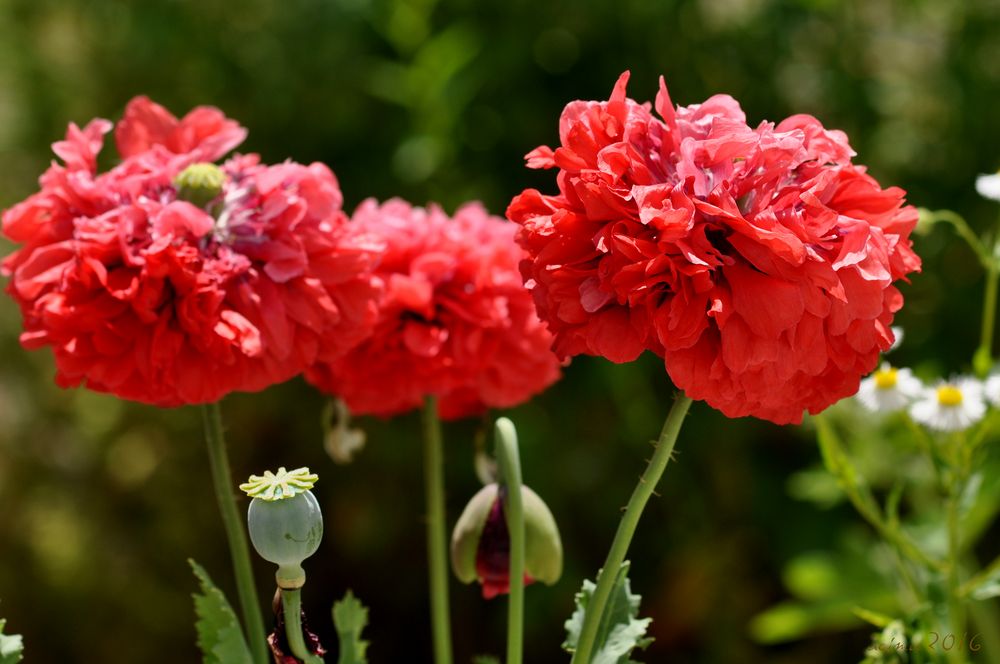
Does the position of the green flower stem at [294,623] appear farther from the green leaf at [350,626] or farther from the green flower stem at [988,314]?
the green flower stem at [988,314]

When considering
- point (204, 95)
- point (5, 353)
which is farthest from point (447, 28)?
point (5, 353)

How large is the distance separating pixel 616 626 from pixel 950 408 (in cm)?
34

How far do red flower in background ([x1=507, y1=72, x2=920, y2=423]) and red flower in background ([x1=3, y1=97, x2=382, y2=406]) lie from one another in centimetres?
18

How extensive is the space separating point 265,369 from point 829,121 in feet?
4.50

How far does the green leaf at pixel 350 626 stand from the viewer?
78 centimetres

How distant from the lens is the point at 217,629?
0.74 meters

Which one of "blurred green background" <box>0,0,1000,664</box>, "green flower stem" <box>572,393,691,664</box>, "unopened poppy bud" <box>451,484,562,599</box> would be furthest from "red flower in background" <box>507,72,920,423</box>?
"blurred green background" <box>0,0,1000,664</box>

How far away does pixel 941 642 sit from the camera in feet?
2.83

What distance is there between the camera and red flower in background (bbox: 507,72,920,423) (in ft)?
2.05

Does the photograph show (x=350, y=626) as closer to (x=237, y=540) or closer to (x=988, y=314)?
(x=237, y=540)

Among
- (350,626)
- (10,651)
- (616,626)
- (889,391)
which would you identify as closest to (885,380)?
(889,391)

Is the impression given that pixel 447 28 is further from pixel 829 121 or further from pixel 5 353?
pixel 5 353

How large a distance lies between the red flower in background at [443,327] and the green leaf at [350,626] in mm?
172

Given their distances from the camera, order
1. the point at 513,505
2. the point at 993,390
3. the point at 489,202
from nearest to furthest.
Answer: the point at 513,505
the point at 993,390
the point at 489,202
